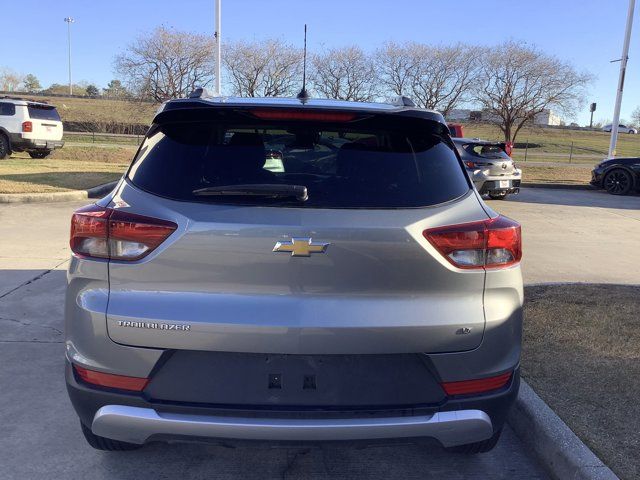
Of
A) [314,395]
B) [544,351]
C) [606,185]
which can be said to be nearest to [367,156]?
[314,395]

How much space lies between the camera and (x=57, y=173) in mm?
15031

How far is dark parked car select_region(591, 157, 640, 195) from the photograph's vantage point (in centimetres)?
1712

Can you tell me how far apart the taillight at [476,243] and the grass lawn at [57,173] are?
11.2 meters

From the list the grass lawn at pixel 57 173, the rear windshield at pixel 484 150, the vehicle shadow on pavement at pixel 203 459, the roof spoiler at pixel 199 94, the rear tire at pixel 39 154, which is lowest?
the vehicle shadow on pavement at pixel 203 459

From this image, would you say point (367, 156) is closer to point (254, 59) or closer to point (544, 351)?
point (544, 351)

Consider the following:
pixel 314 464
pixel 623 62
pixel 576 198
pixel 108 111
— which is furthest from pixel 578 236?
pixel 108 111

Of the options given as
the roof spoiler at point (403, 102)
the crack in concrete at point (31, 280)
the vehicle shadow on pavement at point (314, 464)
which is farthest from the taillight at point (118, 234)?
the crack in concrete at point (31, 280)

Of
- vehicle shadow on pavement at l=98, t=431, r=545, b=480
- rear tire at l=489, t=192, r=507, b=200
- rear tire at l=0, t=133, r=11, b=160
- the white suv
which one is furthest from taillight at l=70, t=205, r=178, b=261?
rear tire at l=0, t=133, r=11, b=160

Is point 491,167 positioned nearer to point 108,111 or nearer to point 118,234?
point 118,234

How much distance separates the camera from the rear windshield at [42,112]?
1828 centimetres

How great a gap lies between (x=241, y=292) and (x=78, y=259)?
721 mm

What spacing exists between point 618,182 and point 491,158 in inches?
218

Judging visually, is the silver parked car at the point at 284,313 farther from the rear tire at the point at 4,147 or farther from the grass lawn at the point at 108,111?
the grass lawn at the point at 108,111

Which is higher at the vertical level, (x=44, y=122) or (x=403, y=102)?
(x=403, y=102)
